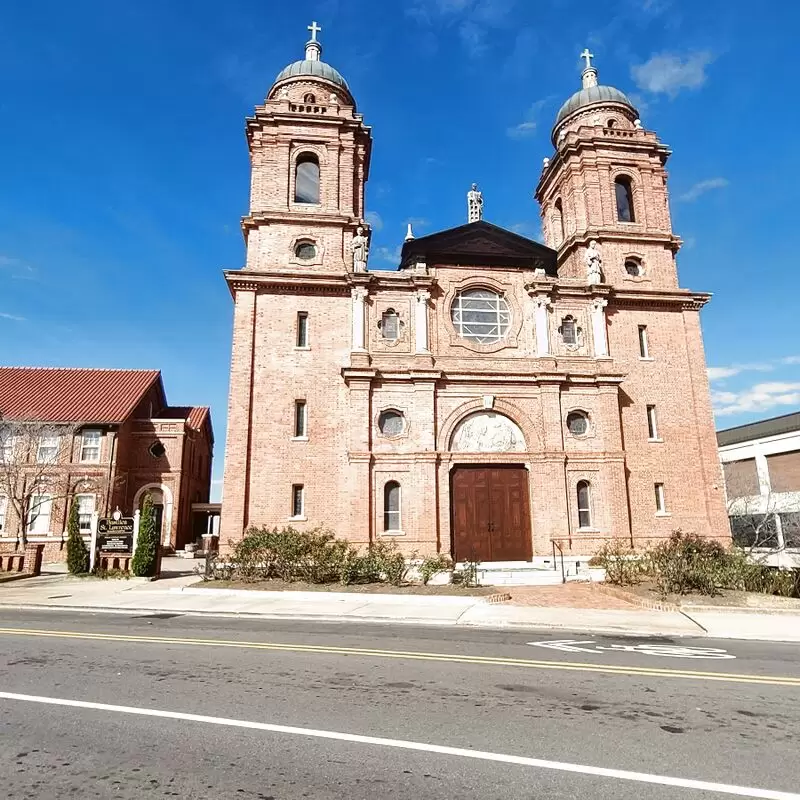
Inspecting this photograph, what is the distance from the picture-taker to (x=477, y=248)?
25.3 meters

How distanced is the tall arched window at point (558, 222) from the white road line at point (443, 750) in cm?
2922

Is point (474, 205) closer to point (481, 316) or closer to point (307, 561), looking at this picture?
point (481, 316)

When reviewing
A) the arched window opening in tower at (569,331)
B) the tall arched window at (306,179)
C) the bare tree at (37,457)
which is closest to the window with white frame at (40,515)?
the bare tree at (37,457)

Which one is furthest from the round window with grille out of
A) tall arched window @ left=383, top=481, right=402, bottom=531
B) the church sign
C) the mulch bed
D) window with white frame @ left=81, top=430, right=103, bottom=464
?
window with white frame @ left=81, top=430, right=103, bottom=464

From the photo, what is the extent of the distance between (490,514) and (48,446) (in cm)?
2239

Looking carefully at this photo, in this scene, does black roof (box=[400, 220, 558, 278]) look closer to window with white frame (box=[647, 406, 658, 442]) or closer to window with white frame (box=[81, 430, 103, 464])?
window with white frame (box=[647, 406, 658, 442])

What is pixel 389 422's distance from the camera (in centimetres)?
2258

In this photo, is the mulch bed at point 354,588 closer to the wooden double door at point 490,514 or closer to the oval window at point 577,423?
the wooden double door at point 490,514

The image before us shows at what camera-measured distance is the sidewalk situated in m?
11.4

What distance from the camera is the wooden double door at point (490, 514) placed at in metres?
21.8

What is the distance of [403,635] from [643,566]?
10503 millimetres

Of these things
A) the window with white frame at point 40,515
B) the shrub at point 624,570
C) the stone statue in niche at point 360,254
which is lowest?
the shrub at point 624,570

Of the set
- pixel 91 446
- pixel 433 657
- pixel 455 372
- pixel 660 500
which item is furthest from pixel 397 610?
pixel 91 446

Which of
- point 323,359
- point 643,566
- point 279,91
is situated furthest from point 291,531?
point 279,91
